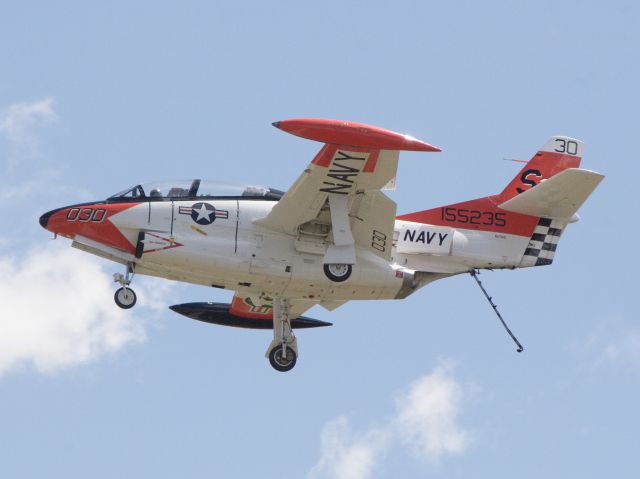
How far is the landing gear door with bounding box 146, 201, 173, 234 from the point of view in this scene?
85.8 feet

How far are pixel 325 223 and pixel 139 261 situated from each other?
3.55m

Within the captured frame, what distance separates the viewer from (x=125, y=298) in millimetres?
26266

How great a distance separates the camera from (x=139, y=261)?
26219 mm

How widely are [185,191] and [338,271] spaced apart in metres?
3.25

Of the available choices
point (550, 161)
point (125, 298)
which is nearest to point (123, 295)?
point (125, 298)

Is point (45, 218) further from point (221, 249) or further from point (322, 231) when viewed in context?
point (322, 231)

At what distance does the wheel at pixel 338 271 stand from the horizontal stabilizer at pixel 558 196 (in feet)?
12.2

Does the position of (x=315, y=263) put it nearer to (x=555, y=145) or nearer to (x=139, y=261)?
(x=139, y=261)

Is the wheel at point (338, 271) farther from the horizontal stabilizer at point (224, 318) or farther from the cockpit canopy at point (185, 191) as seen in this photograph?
the horizontal stabilizer at point (224, 318)

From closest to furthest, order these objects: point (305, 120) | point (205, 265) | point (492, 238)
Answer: point (305, 120) < point (205, 265) < point (492, 238)

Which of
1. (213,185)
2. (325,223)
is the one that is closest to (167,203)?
(213,185)

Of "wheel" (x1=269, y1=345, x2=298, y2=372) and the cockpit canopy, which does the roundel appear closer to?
the cockpit canopy

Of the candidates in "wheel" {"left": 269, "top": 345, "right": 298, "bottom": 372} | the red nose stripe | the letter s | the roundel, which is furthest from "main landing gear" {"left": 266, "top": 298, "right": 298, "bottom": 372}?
the letter s

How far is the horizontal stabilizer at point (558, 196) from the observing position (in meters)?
26.8
